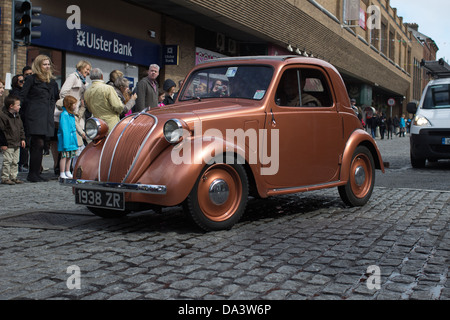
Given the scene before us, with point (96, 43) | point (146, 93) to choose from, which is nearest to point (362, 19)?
point (96, 43)

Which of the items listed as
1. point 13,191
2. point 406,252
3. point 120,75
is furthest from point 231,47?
point 406,252

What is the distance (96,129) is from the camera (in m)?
5.73

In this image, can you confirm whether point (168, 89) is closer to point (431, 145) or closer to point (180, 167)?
point (431, 145)

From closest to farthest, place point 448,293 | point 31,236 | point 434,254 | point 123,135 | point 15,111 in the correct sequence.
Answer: point 448,293, point 434,254, point 31,236, point 123,135, point 15,111

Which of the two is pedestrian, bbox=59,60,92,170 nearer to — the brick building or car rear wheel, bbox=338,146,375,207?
the brick building

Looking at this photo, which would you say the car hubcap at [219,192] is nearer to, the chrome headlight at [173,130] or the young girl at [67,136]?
the chrome headlight at [173,130]

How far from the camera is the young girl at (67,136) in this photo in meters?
9.07

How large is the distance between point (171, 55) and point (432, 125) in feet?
31.1

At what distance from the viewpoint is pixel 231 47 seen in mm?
23031

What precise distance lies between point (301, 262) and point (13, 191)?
528 cm

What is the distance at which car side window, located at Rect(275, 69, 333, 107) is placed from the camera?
606 centimetres

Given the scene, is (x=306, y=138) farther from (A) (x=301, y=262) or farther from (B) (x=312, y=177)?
(A) (x=301, y=262)

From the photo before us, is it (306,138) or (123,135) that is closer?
(123,135)

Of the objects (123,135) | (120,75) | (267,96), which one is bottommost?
(123,135)
